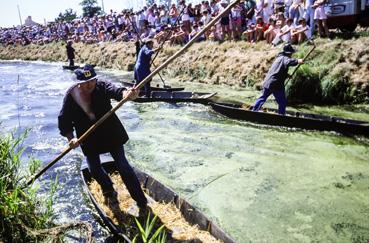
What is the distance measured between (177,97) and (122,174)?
33.9 feet

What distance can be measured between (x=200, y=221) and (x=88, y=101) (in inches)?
95.0

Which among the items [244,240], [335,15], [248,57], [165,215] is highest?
[335,15]

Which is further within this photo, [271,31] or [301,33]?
[271,31]

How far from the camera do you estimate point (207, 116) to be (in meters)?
13.4

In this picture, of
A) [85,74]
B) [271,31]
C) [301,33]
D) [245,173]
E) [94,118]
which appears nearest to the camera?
[85,74]

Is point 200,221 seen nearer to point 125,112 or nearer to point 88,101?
point 88,101

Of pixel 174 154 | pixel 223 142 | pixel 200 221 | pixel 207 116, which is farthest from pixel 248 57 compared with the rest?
pixel 200 221

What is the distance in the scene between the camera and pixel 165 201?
243 inches

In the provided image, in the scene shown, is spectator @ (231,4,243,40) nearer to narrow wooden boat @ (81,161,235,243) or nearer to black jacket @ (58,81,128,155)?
narrow wooden boat @ (81,161,235,243)

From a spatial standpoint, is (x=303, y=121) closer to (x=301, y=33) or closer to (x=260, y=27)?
(x=301, y=33)

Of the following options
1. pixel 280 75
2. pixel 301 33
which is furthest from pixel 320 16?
pixel 280 75

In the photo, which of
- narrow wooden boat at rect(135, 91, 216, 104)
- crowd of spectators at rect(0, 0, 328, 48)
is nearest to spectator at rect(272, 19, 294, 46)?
crowd of spectators at rect(0, 0, 328, 48)

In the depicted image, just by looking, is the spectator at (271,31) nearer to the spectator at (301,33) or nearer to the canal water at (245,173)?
the spectator at (301,33)

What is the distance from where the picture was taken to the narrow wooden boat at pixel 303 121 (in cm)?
977
